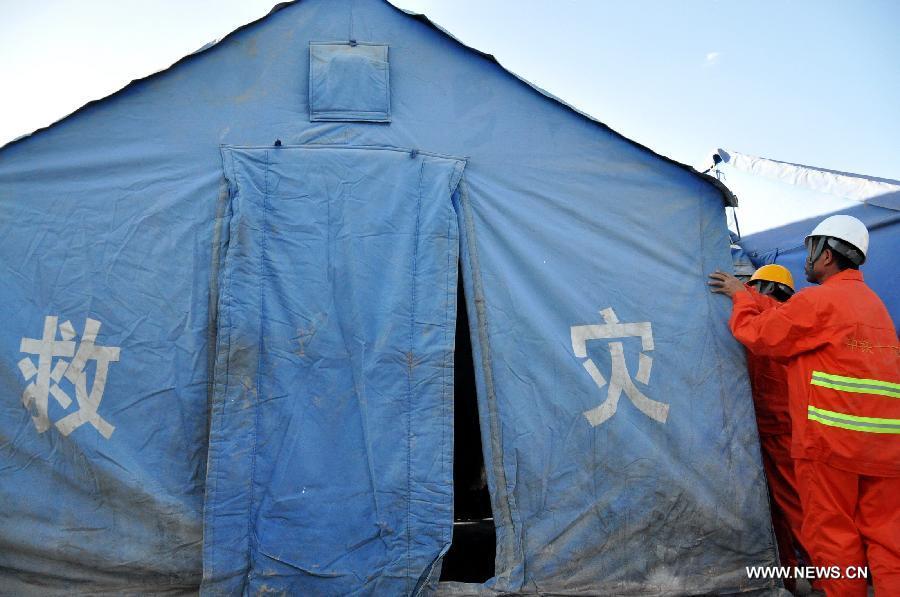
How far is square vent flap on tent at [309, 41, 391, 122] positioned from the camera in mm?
2896

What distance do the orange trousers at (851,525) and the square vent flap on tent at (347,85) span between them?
8.16 ft

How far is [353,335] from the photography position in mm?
2660

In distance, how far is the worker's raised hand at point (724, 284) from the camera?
297 centimetres

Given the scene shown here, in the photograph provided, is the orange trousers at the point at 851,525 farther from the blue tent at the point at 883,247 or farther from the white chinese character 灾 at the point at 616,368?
the blue tent at the point at 883,247

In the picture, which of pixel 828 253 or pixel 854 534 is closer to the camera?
pixel 854 534

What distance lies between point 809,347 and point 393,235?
1873mm

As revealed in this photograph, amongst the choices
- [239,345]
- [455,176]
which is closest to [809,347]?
[455,176]

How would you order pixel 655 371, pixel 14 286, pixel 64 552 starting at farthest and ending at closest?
pixel 655 371
pixel 14 286
pixel 64 552

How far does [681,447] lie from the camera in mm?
2830

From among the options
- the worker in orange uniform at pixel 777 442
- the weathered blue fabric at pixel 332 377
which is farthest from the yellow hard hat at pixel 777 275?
the weathered blue fabric at pixel 332 377

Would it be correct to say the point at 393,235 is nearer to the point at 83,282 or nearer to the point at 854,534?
the point at 83,282

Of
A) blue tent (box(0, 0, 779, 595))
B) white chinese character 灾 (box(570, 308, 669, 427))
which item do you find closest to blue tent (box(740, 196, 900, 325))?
blue tent (box(0, 0, 779, 595))

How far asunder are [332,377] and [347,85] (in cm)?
135

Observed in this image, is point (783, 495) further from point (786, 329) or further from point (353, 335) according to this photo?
point (353, 335)
